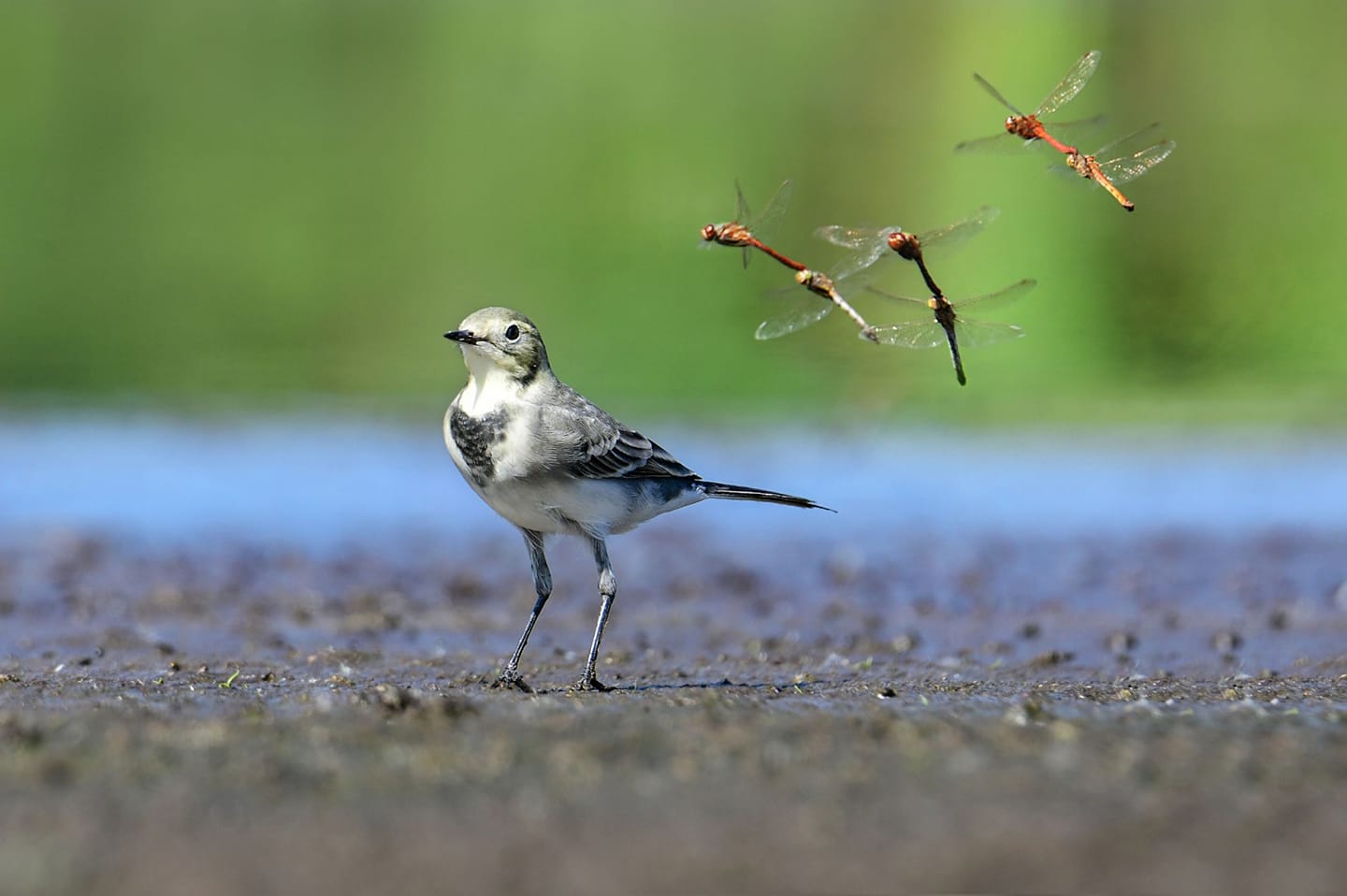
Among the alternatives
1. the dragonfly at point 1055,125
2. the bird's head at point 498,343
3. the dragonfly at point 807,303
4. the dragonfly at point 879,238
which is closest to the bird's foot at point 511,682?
the bird's head at point 498,343

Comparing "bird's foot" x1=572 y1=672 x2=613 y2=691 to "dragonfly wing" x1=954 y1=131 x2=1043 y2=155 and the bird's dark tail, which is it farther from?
"dragonfly wing" x1=954 y1=131 x2=1043 y2=155

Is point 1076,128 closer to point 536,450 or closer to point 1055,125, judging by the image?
point 1055,125

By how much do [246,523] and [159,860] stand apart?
27.5 ft

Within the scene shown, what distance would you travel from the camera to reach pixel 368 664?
816 centimetres

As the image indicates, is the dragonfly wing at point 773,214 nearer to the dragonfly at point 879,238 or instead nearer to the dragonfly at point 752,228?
the dragonfly at point 752,228

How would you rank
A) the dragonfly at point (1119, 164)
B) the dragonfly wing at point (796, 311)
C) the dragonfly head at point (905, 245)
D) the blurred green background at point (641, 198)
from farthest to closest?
the blurred green background at point (641, 198) → the dragonfly wing at point (796, 311) → the dragonfly at point (1119, 164) → the dragonfly head at point (905, 245)

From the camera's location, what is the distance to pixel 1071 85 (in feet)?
24.1

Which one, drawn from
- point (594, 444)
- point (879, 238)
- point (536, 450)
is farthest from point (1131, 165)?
point (536, 450)

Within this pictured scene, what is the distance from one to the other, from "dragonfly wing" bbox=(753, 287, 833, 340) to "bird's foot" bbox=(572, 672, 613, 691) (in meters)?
1.68

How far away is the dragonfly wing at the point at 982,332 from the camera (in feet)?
24.3

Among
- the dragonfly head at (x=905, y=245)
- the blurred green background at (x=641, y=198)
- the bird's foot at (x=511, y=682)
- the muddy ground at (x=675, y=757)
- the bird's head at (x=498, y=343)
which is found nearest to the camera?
the muddy ground at (x=675, y=757)

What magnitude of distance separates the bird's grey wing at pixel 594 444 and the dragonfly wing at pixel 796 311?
758 millimetres

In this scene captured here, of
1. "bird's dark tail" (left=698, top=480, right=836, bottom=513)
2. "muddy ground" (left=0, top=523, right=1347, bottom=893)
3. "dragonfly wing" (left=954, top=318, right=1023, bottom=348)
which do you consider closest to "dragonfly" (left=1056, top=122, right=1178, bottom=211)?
"dragonfly wing" (left=954, top=318, right=1023, bottom=348)

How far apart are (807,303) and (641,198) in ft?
65.3
